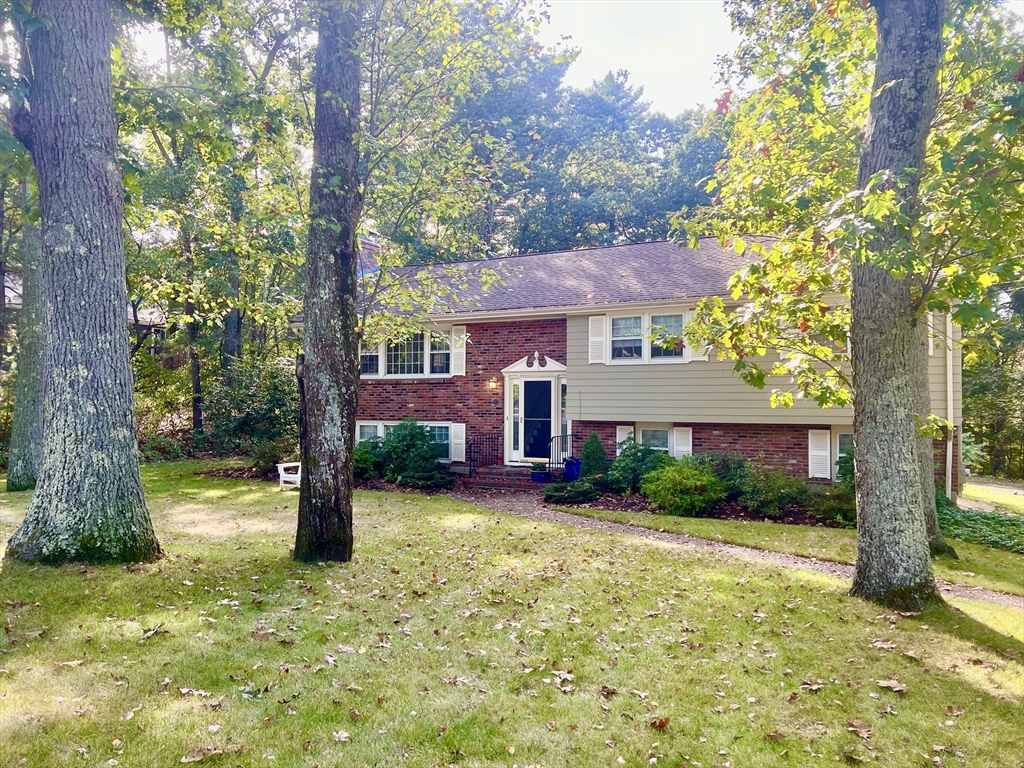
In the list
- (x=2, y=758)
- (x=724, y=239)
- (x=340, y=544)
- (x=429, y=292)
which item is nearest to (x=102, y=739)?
(x=2, y=758)

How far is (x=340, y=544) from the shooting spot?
684cm

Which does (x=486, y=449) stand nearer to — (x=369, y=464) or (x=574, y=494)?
(x=369, y=464)

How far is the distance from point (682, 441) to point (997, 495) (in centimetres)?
882

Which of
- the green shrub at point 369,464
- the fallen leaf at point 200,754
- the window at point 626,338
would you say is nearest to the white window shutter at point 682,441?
the window at point 626,338

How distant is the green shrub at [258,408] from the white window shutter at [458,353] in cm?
408

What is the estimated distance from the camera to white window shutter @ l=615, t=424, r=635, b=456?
1441 cm

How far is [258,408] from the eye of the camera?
1559 centimetres

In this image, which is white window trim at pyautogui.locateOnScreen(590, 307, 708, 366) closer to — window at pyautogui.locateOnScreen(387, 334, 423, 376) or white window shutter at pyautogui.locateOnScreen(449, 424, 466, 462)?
white window shutter at pyautogui.locateOnScreen(449, 424, 466, 462)

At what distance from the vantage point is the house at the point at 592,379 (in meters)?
12.8

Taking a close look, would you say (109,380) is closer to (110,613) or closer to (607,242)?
(110,613)

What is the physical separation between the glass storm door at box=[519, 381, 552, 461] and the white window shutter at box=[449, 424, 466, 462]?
158 cm

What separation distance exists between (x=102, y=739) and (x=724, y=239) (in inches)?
274

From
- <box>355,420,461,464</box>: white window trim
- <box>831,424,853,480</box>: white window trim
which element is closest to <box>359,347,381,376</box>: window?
<box>355,420,461,464</box>: white window trim

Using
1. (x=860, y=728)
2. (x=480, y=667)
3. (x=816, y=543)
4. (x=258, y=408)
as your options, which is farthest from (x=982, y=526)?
(x=258, y=408)
